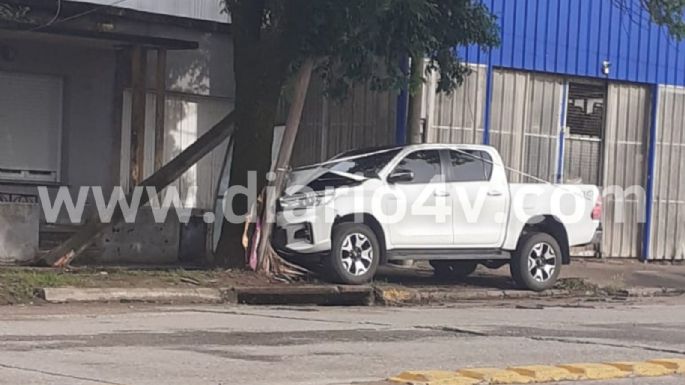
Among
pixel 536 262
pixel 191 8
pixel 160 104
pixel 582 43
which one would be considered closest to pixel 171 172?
pixel 160 104

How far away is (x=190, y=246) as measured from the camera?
64.7ft

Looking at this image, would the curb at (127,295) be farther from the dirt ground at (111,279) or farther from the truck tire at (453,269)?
the truck tire at (453,269)

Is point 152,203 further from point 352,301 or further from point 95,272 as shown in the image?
point 352,301

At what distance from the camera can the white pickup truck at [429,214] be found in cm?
1669

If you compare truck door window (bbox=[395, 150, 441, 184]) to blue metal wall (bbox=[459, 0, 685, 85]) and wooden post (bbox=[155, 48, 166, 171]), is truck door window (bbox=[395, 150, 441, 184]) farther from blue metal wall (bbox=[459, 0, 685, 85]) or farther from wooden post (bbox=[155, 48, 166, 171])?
wooden post (bbox=[155, 48, 166, 171])

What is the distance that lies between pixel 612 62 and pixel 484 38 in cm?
563

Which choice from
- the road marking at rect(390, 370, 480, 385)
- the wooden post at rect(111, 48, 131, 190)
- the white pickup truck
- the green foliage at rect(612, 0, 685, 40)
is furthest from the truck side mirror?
the road marking at rect(390, 370, 480, 385)

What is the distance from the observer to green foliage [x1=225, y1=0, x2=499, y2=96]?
1611cm

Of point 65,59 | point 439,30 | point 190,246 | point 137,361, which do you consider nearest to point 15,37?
point 65,59

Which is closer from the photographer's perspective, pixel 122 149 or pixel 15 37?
pixel 15 37

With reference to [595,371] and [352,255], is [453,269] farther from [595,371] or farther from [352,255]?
[595,371]

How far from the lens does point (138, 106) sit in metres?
20.5

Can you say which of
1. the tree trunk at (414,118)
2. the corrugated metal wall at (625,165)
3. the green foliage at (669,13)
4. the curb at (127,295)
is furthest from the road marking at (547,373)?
the corrugated metal wall at (625,165)

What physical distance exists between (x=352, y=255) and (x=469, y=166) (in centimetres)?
237
